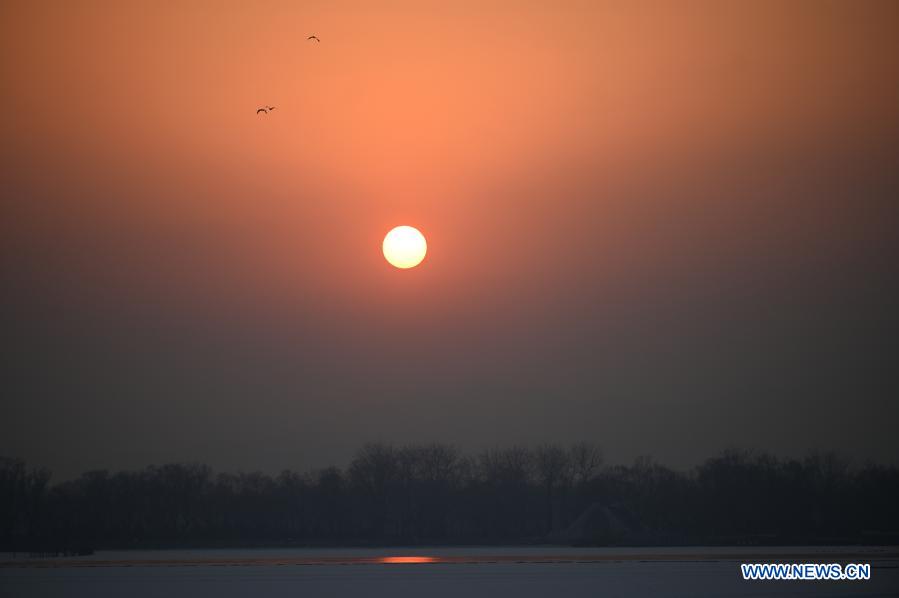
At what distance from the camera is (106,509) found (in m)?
156

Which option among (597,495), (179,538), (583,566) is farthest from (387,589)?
(597,495)

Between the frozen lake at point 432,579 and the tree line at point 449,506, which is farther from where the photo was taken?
the tree line at point 449,506

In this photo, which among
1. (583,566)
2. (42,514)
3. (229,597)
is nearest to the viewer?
(229,597)

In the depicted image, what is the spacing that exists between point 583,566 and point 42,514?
104595 millimetres

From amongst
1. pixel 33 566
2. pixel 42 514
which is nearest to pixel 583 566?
pixel 33 566

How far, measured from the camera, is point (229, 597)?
46375 millimetres

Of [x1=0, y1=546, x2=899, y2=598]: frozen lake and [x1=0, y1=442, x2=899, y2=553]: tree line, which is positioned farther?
[x1=0, y1=442, x2=899, y2=553]: tree line

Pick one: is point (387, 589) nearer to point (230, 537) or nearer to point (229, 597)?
point (229, 597)

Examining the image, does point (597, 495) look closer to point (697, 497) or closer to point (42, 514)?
point (697, 497)

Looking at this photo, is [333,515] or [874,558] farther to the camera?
[333,515]

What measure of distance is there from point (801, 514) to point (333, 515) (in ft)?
206

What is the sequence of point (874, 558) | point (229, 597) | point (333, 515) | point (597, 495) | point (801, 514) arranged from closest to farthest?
point (229, 597), point (874, 558), point (801, 514), point (333, 515), point (597, 495)

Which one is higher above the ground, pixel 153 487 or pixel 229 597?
pixel 153 487

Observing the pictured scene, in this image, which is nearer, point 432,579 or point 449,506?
point 432,579
